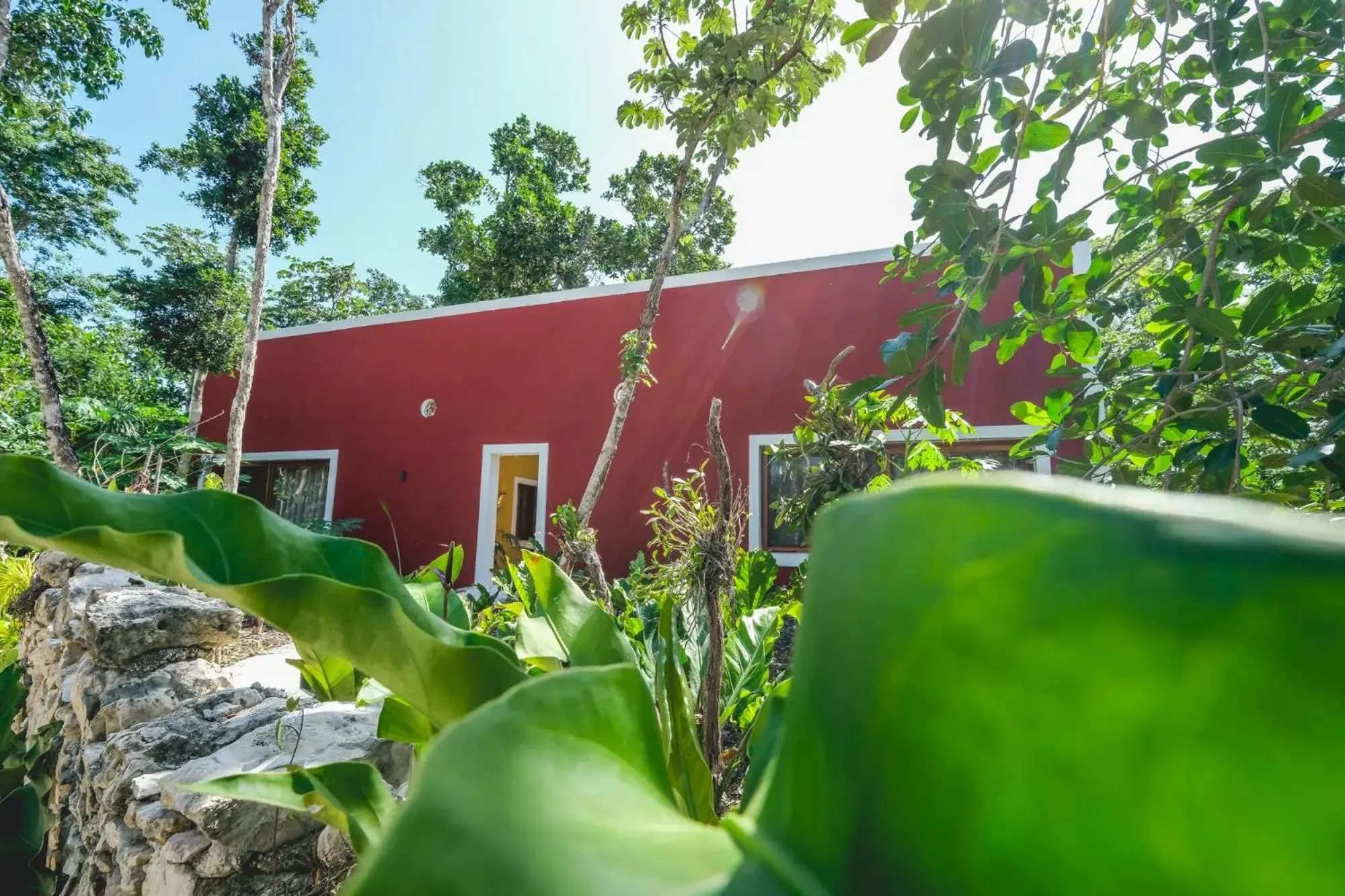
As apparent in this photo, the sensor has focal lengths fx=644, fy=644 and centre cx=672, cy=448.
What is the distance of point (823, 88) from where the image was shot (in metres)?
4.94

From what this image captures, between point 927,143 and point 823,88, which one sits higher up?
point 823,88

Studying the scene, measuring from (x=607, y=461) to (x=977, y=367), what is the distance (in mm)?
3866

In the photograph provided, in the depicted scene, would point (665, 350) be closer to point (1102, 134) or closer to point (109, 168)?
point (1102, 134)

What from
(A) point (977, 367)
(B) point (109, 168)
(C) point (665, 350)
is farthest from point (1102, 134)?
(B) point (109, 168)

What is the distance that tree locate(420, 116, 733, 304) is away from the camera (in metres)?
15.5

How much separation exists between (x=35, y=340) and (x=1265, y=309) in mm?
8457

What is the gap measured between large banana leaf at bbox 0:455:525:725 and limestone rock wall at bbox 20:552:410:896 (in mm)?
921

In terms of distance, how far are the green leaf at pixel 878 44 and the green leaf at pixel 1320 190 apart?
33.1 inches

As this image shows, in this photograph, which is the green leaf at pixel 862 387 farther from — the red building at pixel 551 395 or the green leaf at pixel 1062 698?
the red building at pixel 551 395

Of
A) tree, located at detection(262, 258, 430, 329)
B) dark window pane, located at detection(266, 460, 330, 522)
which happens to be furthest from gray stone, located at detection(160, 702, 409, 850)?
tree, located at detection(262, 258, 430, 329)

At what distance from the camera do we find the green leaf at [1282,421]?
123 centimetres

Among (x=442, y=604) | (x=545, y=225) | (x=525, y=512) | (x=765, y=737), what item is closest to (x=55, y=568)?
(x=442, y=604)

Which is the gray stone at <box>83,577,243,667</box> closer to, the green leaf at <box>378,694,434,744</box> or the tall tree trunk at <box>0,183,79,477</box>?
the green leaf at <box>378,694,434,744</box>

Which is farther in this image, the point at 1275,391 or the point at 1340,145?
the point at 1275,391
